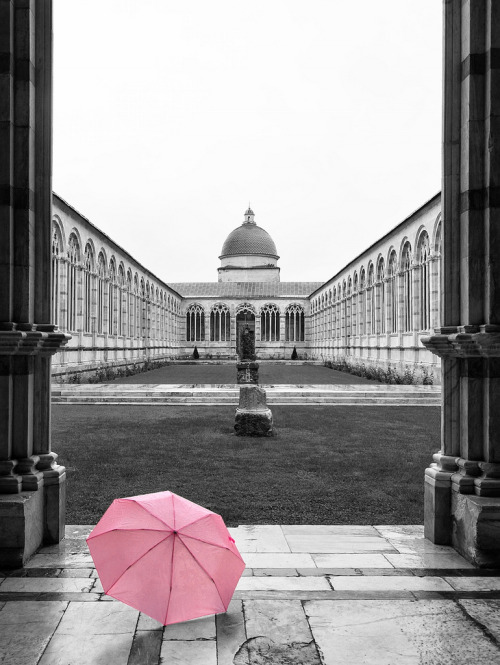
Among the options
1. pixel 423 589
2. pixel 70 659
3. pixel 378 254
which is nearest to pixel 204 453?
pixel 423 589

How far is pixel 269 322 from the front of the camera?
194 ft

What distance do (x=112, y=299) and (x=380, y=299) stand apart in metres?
15.6

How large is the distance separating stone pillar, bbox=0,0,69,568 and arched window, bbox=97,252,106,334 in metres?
26.4

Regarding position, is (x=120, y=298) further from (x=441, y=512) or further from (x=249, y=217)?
(x=249, y=217)

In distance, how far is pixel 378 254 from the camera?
103 ft

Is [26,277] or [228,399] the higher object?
[26,277]

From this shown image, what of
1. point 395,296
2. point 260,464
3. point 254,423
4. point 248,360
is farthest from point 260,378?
point 260,464

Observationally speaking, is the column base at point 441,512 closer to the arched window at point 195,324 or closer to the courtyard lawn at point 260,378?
the courtyard lawn at point 260,378

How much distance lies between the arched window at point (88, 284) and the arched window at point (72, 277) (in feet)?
2.58

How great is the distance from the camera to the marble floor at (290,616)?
2756 millimetres

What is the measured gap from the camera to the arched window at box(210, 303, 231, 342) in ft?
194

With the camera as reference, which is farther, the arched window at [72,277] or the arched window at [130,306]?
the arched window at [130,306]

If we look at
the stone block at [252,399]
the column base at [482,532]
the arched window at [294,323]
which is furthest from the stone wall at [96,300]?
the column base at [482,532]

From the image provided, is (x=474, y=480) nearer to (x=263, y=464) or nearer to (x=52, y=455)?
(x=52, y=455)
